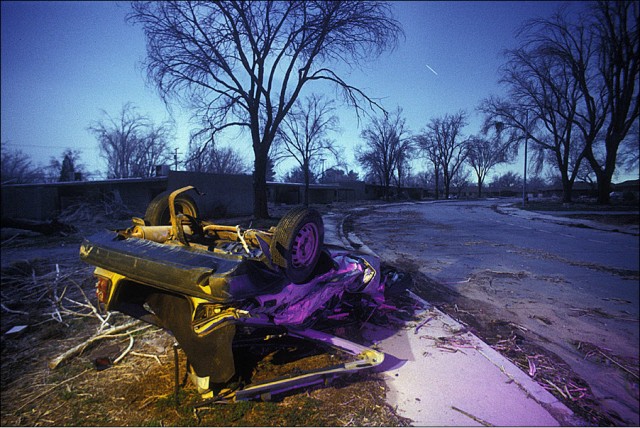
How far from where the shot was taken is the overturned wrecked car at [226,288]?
163 cm

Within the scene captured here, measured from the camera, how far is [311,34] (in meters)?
7.20

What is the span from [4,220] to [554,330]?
16262 mm

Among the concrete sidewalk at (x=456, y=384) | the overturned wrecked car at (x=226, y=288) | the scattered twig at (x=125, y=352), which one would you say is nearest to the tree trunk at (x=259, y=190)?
the scattered twig at (x=125, y=352)

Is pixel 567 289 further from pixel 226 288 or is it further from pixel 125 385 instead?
pixel 125 385

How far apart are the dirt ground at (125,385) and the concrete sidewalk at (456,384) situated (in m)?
0.17

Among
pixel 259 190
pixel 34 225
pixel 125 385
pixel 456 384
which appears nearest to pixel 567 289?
pixel 456 384

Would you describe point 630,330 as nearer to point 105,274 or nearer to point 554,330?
point 554,330

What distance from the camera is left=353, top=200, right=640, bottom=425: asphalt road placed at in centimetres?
89

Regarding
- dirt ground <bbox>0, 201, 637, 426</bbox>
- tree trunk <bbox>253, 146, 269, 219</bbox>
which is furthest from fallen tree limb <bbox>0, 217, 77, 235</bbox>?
dirt ground <bbox>0, 201, 637, 426</bbox>

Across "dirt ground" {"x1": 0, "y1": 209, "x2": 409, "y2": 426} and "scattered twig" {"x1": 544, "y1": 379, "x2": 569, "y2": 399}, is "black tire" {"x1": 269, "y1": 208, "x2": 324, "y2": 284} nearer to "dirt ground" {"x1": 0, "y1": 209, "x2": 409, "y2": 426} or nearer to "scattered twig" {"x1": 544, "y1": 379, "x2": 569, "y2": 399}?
"dirt ground" {"x1": 0, "y1": 209, "x2": 409, "y2": 426}

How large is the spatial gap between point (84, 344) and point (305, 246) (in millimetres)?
2360

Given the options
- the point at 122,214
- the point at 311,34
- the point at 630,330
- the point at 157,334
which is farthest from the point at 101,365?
the point at 122,214

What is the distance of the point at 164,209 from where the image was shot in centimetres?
277

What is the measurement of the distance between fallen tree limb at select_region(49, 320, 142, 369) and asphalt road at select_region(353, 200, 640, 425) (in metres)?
3.57
